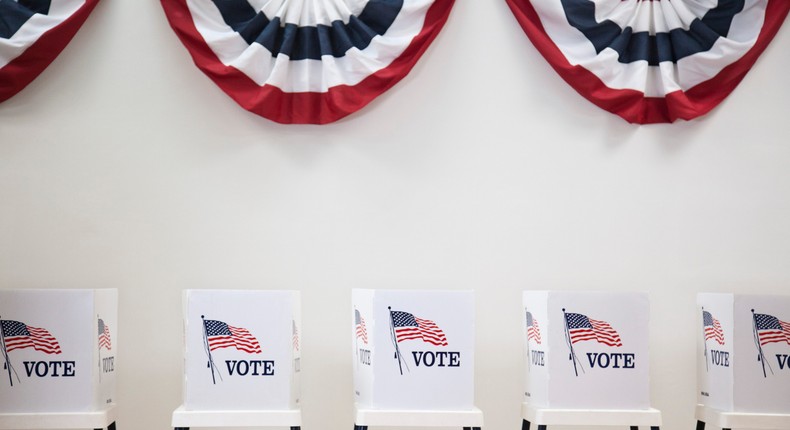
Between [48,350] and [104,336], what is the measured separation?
187 mm

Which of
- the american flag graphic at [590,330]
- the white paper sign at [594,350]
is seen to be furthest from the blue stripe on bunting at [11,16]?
the american flag graphic at [590,330]

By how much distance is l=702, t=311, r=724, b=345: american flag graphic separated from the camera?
2.96m

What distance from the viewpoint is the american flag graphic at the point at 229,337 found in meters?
2.67

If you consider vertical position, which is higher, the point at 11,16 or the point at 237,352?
the point at 11,16

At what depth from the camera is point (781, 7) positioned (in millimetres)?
3572

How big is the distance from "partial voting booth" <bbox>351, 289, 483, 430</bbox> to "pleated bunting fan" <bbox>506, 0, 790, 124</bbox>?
4.24 feet

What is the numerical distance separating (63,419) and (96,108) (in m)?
1.36

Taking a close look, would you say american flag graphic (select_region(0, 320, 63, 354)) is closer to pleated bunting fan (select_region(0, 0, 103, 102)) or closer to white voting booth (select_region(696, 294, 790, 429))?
pleated bunting fan (select_region(0, 0, 103, 102))

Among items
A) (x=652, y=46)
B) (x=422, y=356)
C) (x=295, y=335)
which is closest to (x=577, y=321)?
(x=422, y=356)

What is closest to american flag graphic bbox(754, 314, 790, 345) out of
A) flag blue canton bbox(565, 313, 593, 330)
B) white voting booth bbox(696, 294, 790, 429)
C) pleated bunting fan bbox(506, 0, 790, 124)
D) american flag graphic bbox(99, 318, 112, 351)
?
white voting booth bbox(696, 294, 790, 429)

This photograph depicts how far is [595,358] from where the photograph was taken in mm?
2812

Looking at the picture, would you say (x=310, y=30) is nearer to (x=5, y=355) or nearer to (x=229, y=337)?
(x=229, y=337)

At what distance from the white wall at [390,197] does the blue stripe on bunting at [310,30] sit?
0.82 feet

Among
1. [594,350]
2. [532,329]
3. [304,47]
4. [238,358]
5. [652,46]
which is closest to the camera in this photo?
[238,358]
